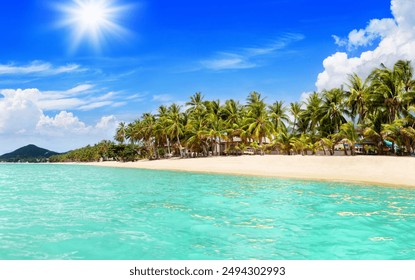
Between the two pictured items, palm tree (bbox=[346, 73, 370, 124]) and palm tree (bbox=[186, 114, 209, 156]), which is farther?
palm tree (bbox=[186, 114, 209, 156])

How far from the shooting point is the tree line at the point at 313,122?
40.3 m

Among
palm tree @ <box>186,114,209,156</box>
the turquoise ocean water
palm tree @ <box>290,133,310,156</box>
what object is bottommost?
the turquoise ocean water

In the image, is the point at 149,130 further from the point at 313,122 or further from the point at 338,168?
the point at 338,168

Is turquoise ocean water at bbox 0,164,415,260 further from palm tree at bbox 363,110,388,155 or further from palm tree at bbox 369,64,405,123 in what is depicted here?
palm tree at bbox 369,64,405,123

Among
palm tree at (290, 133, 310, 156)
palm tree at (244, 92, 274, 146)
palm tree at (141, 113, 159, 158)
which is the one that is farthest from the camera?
palm tree at (141, 113, 159, 158)

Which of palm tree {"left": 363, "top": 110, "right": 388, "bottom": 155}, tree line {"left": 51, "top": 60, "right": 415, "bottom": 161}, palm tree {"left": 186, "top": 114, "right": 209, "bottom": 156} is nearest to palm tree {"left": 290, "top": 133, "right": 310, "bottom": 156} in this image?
tree line {"left": 51, "top": 60, "right": 415, "bottom": 161}

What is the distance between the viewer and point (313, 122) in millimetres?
51906

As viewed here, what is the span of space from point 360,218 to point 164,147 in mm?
77274

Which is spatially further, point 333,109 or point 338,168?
point 333,109

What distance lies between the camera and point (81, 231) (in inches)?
399

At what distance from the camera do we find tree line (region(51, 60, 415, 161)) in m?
40.3

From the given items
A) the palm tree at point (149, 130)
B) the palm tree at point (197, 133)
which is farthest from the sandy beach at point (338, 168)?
the palm tree at point (149, 130)

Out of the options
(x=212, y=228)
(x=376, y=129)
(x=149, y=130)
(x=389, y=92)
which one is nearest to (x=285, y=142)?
(x=376, y=129)
